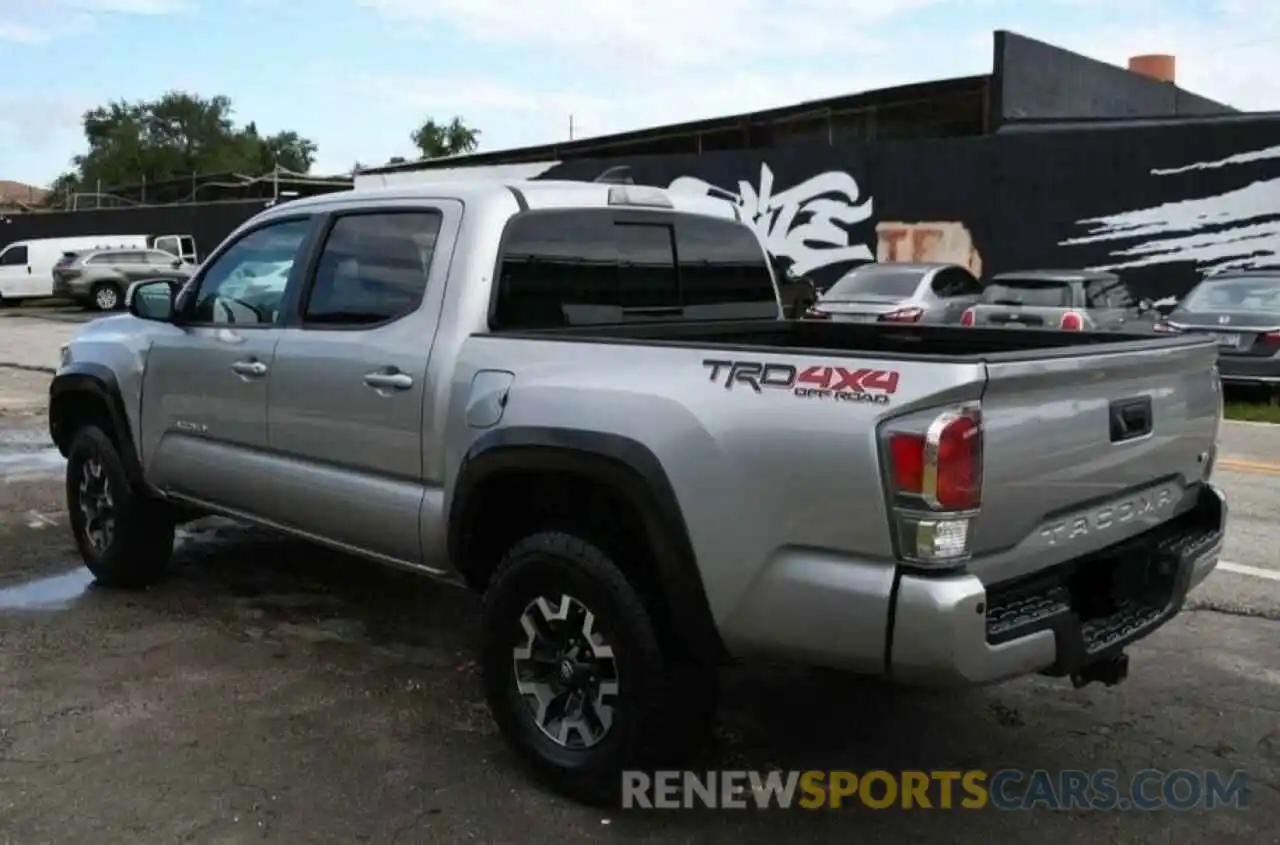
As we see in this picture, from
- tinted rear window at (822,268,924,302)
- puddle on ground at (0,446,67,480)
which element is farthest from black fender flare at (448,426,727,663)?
tinted rear window at (822,268,924,302)

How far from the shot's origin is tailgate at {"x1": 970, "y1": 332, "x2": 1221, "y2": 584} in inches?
122

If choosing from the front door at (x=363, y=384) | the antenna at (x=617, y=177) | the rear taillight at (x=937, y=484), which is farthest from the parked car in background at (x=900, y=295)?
the rear taillight at (x=937, y=484)

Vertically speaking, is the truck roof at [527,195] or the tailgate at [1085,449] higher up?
the truck roof at [527,195]

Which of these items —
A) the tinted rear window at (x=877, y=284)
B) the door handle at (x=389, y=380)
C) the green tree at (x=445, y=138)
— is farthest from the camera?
the green tree at (x=445, y=138)

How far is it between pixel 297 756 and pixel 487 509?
1.04 metres

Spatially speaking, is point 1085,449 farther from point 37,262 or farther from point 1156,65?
point 37,262

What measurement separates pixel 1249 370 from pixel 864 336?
10.00 metres

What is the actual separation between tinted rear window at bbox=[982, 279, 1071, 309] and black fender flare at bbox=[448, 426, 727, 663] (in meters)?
11.8

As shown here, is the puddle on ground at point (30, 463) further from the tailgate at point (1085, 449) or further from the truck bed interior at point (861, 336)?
the tailgate at point (1085, 449)

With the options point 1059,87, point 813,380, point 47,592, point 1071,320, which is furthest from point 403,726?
point 1059,87

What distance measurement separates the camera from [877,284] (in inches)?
630

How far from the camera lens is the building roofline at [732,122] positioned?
23406 millimetres

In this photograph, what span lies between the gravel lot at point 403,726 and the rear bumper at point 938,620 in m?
0.64

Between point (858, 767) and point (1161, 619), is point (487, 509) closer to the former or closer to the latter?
point (858, 767)
